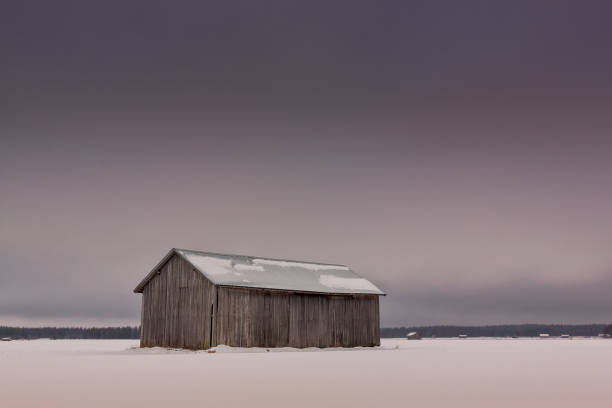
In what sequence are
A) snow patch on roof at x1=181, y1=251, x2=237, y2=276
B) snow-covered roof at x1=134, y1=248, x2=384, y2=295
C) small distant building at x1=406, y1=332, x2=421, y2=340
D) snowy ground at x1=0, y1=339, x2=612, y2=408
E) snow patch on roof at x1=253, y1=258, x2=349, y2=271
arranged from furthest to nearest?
small distant building at x1=406, y1=332, x2=421, y2=340 → snow patch on roof at x1=253, y1=258, x2=349, y2=271 → snow-covered roof at x1=134, y1=248, x2=384, y2=295 → snow patch on roof at x1=181, y1=251, x2=237, y2=276 → snowy ground at x1=0, y1=339, x2=612, y2=408

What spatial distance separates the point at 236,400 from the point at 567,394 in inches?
302

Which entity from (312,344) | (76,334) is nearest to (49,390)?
(312,344)

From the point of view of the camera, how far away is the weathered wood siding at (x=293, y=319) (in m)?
41.3

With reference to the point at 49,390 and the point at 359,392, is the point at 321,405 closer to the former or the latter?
the point at 359,392

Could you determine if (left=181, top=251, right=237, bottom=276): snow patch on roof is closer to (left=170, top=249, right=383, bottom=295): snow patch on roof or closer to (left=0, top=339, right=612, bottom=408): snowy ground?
(left=170, top=249, right=383, bottom=295): snow patch on roof

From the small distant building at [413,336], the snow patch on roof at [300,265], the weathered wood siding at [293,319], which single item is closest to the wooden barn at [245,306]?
the weathered wood siding at [293,319]

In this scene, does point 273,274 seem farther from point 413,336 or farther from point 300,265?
point 413,336

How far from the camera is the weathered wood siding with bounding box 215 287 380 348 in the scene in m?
41.3

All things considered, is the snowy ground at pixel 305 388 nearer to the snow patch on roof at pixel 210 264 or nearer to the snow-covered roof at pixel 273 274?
the snow patch on roof at pixel 210 264

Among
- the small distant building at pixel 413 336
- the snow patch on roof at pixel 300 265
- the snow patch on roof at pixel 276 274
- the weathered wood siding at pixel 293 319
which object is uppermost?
the snow patch on roof at pixel 300 265

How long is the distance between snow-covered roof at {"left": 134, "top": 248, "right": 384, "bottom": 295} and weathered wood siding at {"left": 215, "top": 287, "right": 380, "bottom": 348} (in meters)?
0.64

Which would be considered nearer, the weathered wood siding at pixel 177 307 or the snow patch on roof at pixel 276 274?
the weathered wood siding at pixel 177 307

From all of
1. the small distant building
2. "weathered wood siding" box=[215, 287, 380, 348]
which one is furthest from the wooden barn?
the small distant building

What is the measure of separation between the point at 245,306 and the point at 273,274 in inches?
220
